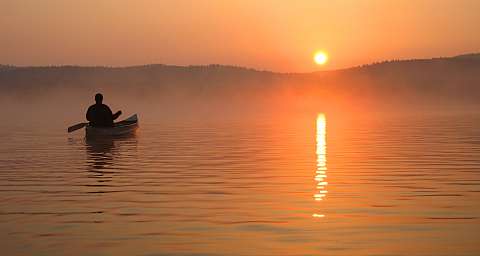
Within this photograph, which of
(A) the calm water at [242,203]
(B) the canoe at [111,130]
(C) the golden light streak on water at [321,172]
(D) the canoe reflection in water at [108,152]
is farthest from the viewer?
(B) the canoe at [111,130]

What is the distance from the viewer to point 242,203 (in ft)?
53.4

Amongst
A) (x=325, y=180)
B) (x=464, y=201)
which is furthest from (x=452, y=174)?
(x=464, y=201)

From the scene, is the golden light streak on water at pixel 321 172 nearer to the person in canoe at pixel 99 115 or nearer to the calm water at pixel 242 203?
the calm water at pixel 242 203

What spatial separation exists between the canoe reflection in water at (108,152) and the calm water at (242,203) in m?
0.11

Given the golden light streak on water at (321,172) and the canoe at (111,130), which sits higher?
the canoe at (111,130)

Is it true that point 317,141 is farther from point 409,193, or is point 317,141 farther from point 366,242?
point 366,242

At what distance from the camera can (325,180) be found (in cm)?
2053

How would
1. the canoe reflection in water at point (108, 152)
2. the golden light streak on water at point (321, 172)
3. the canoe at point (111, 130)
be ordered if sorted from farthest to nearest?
the canoe at point (111, 130)
the canoe reflection in water at point (108, 152)
the golden light streak on water at point (321, 172)

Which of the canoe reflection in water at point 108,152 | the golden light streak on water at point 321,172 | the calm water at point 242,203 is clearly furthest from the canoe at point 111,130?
the golden light streak on water at point 321,172

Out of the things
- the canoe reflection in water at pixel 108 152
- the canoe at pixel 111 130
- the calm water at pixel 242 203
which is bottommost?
the calm water at pixel 242 203

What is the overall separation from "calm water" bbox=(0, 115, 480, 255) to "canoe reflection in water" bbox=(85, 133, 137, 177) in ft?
0.37

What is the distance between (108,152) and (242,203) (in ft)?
53.8

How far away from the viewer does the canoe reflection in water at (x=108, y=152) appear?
25019mm

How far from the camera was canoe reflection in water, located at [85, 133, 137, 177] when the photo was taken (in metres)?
25.0
